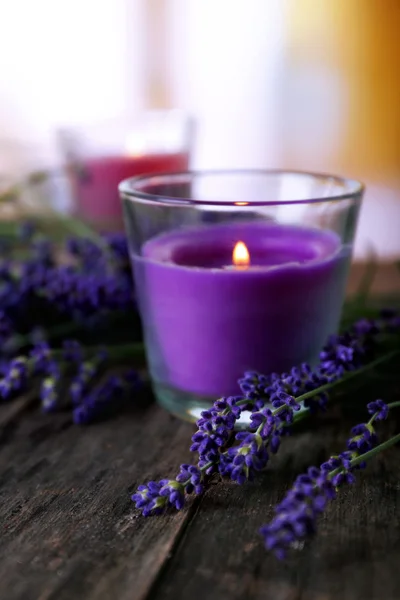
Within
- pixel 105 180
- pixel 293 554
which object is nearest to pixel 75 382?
pixel 293 554

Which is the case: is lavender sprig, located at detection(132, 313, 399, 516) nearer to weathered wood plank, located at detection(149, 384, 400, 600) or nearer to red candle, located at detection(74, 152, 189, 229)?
weathered wood plank, located at detection(149, 384, 400, 600)

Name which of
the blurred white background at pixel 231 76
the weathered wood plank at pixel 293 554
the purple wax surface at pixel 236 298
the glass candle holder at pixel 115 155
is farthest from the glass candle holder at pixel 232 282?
the blurred white background at pixel 231 76

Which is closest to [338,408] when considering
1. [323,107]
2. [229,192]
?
[229,192]

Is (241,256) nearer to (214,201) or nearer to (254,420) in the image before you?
(214,201)

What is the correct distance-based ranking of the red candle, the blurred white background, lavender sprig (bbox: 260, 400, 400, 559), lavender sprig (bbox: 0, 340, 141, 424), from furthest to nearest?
the blurred white background, the red candle, lavender sprig (bbox: 0, 340, 141, 424), lavender sprig (bbox: 260, 400, 400, 559)

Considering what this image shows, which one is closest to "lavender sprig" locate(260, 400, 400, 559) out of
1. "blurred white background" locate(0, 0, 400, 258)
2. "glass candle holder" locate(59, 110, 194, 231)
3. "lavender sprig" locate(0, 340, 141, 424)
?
"lavender sprig" locate(0, 340, 141, 424)

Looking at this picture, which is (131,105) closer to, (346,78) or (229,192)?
(346,78)
